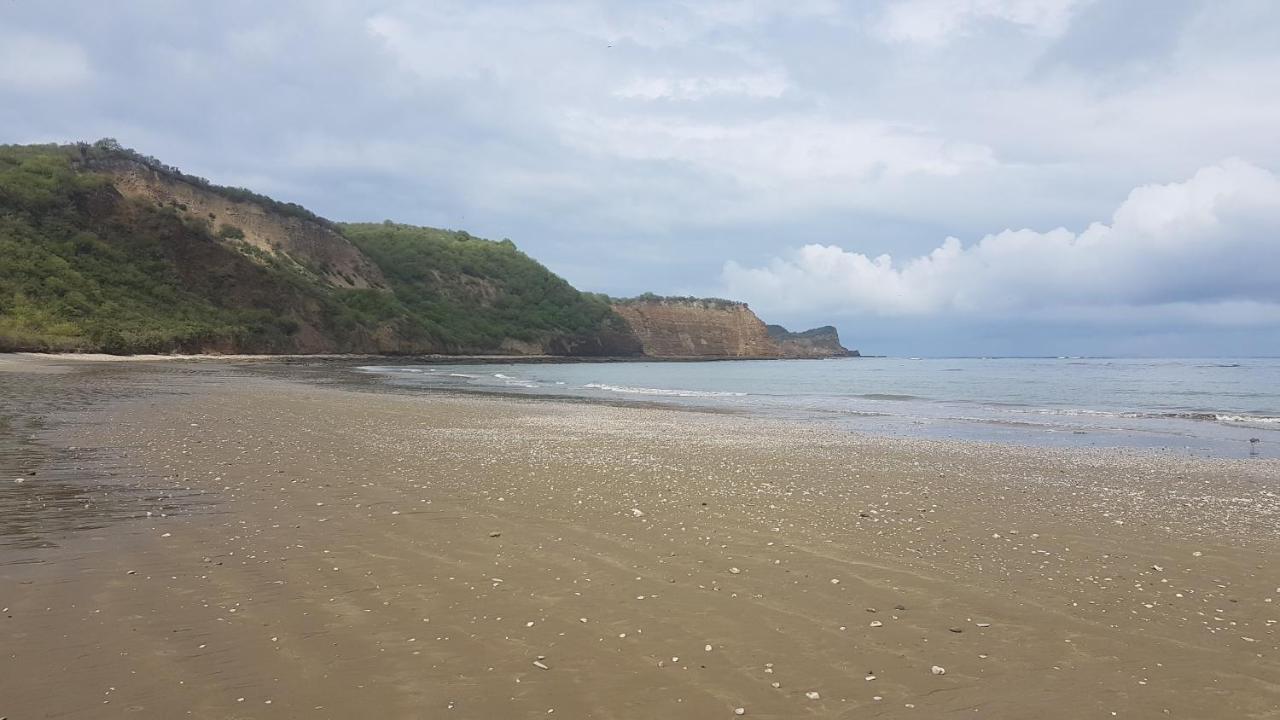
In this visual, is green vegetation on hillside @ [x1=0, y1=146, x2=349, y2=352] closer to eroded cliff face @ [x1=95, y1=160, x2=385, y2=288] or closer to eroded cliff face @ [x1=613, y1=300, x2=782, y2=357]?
eroded cliff face @ [x1=95, y1=160, x2=385, y2=288]

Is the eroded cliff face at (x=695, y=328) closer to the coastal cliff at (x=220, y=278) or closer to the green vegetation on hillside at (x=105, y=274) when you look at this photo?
the coastal cliff at (x=220, y=278)

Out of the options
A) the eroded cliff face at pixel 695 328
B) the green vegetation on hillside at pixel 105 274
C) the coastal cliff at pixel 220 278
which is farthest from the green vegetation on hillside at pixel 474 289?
the green vegetation on hillside at pixel 105 274

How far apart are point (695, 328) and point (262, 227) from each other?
105 metres

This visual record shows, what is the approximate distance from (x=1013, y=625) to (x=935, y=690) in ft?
4.58

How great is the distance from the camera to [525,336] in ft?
426

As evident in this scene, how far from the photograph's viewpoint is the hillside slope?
181 ft

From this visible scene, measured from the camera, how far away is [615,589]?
5773mm

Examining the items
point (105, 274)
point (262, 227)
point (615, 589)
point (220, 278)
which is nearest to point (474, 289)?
point (262, 227)

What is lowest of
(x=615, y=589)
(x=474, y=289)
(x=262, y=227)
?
(x=615, y=589)

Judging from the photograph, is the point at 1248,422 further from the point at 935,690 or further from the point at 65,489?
the point at 65,489

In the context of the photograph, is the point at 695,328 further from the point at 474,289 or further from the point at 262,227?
the point at 262,227

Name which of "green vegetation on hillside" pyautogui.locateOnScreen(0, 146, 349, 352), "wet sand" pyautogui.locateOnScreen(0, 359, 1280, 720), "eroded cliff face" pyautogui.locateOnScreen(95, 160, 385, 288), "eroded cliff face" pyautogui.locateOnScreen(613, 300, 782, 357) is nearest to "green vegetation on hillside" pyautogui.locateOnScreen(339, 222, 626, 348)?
"eroded cliff face" pyautogui.locateOnScreen(95, 160, 385, 288)

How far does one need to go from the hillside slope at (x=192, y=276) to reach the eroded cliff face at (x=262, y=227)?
204 millimetres

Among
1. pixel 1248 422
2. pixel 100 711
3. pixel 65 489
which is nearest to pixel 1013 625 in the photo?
pixel 100 711
